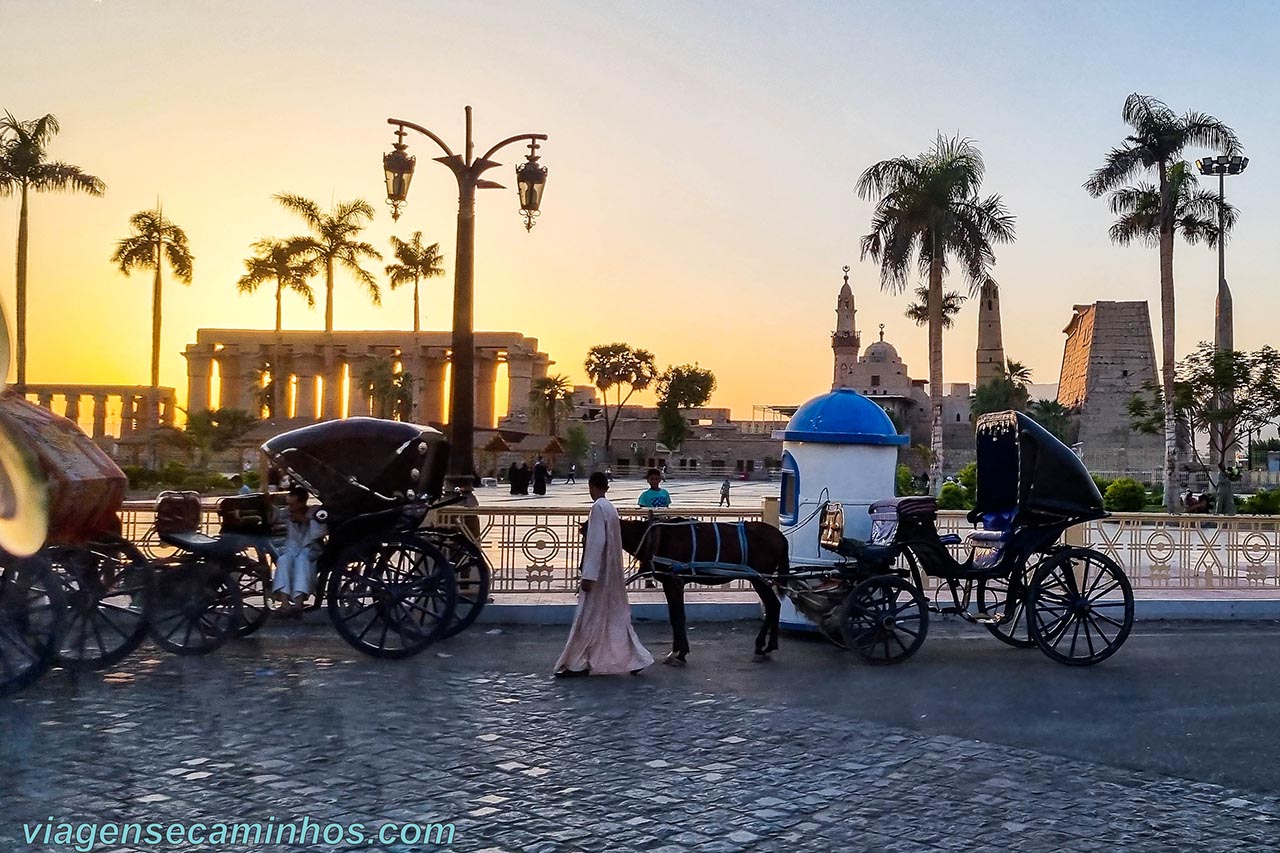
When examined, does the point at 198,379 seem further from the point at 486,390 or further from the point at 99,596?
the point at 99,596

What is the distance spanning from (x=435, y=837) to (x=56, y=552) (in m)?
4.32

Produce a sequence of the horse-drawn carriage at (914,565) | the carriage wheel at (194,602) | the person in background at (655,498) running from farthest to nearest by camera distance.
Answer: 1. the person in background at (655,498)
2. the horse-drawn carriage at (914,565)
3. the carriage wheel at (194,602)

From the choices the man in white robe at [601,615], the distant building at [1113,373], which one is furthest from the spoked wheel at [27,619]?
the distant building at [1113,373]

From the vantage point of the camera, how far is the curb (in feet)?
34.9

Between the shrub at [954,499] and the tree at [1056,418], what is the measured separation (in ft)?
126

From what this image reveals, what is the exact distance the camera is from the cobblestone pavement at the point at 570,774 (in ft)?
15.3

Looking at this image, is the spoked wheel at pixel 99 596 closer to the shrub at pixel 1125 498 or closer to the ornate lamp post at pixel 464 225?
the ornate lamp post at pixel 464 225

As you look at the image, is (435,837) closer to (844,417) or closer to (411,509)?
(411,509)

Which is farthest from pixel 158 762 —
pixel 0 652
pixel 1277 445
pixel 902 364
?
pixel 902 364

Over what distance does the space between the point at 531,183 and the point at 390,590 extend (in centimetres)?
626

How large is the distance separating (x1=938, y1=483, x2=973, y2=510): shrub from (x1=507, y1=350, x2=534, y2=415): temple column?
51.1 metres

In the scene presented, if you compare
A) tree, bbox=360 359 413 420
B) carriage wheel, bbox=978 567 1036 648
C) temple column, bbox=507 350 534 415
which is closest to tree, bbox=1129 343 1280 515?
carriage wheel, bbox=978 567 1036 648

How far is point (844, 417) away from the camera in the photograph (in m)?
9.94

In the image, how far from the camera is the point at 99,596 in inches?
301
